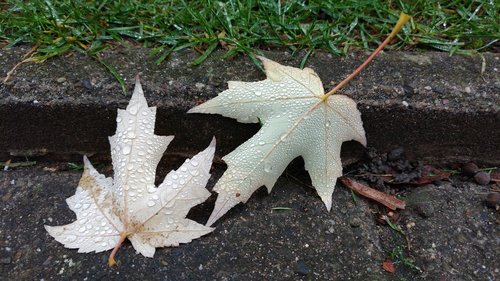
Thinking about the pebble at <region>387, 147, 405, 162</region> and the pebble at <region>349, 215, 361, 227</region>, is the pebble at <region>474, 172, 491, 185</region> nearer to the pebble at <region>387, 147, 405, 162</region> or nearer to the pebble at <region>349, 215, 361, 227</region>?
the pebble at <region>387, 147, 405, 162</region>

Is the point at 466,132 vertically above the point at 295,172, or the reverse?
the point at 466,132

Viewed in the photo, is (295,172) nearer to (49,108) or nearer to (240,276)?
(240,276)

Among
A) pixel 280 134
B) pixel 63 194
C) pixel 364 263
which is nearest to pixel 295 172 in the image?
pixel 280 134

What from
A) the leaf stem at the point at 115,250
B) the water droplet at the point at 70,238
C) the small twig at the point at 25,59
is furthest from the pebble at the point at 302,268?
the small twig at the point at 25,59

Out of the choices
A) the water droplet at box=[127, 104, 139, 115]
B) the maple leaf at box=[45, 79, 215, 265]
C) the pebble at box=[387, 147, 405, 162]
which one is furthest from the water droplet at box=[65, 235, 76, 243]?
the pebble at box=[387, 147, 405, 162]

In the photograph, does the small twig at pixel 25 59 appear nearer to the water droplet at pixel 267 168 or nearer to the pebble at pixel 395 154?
the water droplet at pixel 267 168

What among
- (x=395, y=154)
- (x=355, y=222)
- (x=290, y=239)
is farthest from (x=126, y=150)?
(x=395, y=154)

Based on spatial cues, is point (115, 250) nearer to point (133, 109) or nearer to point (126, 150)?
point (126, 150)
